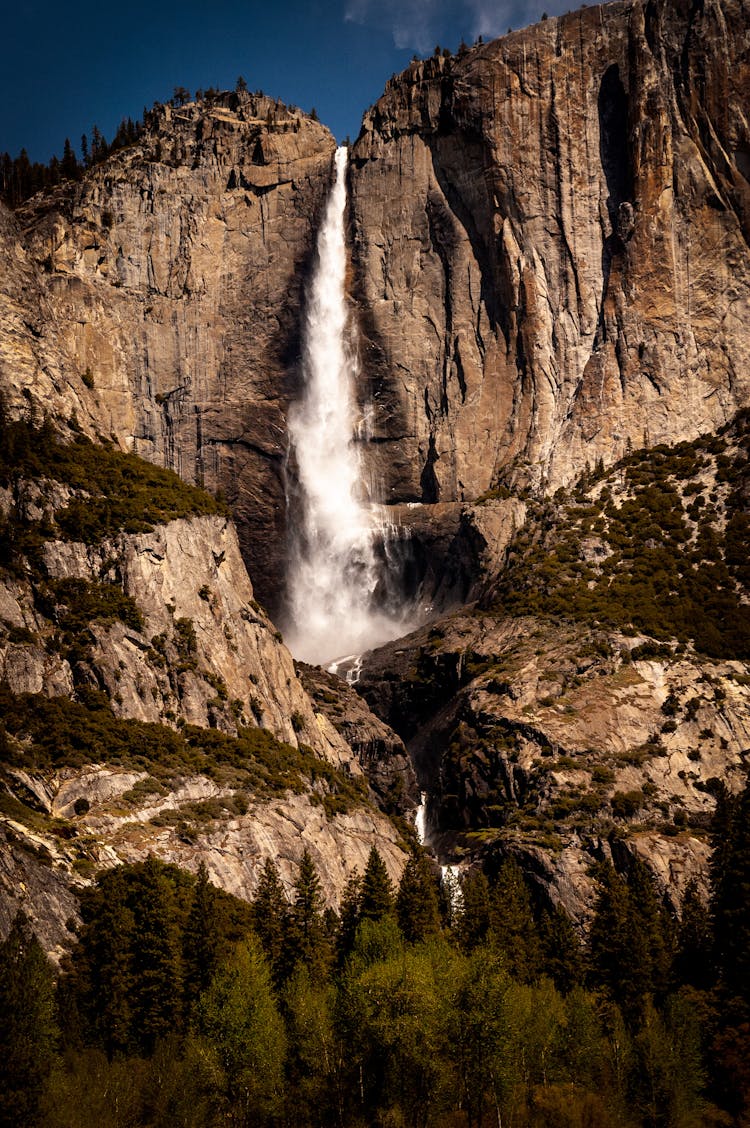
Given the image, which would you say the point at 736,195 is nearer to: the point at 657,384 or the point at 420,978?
the point at 657,384

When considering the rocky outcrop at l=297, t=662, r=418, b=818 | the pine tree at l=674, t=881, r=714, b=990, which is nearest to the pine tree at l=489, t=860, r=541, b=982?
the pine tree at l=674, t=881, r=714, b=990

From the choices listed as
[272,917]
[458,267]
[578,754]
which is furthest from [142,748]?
[458,267]

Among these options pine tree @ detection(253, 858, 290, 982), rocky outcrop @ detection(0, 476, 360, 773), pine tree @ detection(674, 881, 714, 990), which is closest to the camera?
pine tree @ detection(253, 858, 290, 982)

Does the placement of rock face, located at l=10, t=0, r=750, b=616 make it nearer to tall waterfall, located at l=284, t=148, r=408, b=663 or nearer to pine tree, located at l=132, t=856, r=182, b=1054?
tall waterfall, located at l=284, t=148, r=408, b=663

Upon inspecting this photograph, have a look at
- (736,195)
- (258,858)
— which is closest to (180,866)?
(258,858)

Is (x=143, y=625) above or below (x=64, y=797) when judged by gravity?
above

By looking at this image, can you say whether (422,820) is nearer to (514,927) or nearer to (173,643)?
(173,643)
